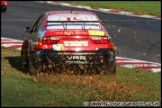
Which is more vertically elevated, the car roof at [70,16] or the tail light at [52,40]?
the car roof at [70,16]

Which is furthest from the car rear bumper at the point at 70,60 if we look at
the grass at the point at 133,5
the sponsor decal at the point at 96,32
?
the grass at the point at 133,5

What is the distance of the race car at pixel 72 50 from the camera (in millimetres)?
11453

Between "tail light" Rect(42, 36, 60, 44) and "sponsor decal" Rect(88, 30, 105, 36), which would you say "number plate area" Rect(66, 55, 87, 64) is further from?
"sponsor decal" Rect(88, 30, 105, 36)

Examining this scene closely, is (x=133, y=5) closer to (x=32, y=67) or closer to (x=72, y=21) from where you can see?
(x=72, y=21)

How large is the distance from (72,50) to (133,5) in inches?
856

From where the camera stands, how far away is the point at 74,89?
9508 mm

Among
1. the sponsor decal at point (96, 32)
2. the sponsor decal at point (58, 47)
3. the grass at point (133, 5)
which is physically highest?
the sponsor decal at point (96, 32)

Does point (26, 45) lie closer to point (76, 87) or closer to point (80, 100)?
point (76, 87)

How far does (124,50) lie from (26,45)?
16.6 feet

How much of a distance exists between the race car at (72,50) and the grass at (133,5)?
54.6 feet

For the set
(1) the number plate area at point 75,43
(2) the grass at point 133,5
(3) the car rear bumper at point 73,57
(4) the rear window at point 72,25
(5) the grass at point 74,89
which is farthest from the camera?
(2) the grass at point 133,5

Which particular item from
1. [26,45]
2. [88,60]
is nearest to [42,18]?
[26,45]

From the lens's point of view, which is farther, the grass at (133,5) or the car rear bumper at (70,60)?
the grass at (133,5)

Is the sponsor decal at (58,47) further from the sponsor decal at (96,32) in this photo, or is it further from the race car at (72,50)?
the sponsor decal at (96,32)
